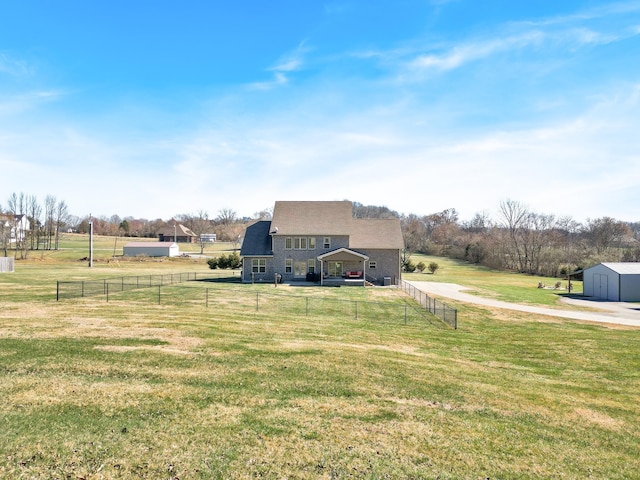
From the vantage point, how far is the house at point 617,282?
3556 cm

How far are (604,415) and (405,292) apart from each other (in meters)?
26.4

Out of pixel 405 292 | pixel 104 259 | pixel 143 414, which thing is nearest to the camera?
pixel 143 414

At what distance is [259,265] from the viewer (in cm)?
4222

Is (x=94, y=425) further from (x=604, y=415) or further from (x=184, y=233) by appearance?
(x=184, y=233)

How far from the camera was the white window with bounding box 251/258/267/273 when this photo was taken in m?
42.2

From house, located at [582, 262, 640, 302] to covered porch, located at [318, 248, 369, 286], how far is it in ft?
72.5

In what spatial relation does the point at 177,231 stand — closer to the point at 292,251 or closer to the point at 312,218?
the point at 312,218

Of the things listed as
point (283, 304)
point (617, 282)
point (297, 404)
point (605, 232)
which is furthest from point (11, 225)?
point (605, 232)

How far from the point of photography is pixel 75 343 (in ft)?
42.8

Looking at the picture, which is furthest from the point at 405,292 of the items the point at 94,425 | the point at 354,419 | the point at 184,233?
the point at 184,233

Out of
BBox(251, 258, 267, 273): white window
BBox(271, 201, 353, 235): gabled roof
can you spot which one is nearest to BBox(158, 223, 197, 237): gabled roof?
BBox(271, 201, 353, 235): gabled roof

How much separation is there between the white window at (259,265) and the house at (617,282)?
3273cm

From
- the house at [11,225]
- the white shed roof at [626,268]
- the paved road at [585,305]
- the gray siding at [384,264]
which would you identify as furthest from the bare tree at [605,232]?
the house at [11,225]

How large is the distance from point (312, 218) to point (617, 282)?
96.0 ft
